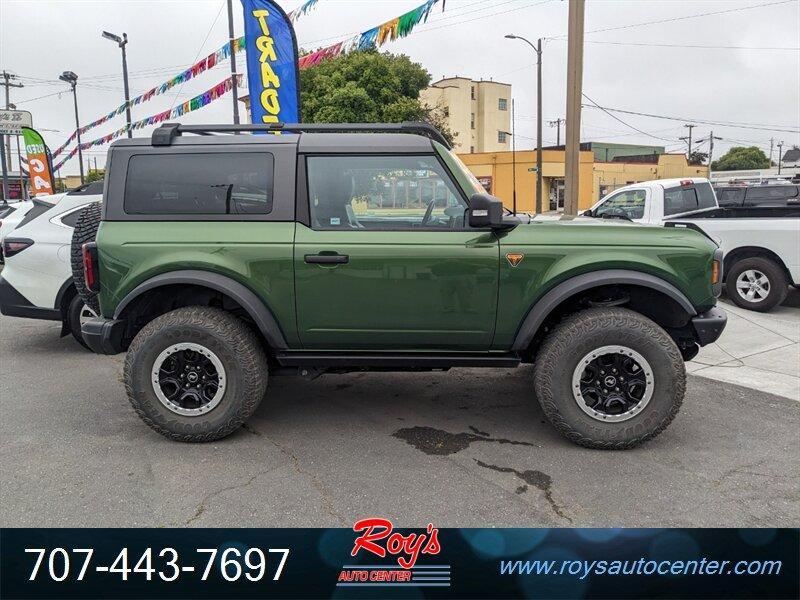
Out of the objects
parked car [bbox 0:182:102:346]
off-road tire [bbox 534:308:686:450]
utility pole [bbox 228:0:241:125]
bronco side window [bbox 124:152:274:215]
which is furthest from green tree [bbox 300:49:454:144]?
off-road tire [bbox 534:308:686:450]

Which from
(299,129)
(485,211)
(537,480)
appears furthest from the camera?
(299,129)

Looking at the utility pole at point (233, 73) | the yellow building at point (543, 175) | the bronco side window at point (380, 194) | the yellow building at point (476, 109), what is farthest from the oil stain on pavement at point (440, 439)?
the yellow building at point (476, 109)

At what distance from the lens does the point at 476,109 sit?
2542 inches

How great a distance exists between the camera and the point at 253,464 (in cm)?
367

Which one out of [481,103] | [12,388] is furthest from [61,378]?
[481,103]

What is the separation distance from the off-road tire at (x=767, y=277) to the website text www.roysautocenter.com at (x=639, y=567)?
664 centimetres

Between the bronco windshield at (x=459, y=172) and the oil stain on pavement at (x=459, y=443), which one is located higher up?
the bronco windshield at (x=459, y=172)

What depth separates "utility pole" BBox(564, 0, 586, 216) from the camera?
8.31 m

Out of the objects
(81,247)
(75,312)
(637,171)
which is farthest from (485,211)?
(637,171)

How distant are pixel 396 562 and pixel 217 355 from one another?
1.89 m

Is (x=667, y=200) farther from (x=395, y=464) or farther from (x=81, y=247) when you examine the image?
(x=81, y=247)

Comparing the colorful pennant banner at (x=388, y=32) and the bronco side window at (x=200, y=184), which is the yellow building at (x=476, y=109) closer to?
the colorful pennant banner at (x=388, y=32)

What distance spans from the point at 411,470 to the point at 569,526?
3.26ft

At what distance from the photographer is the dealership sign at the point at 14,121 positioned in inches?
1038
